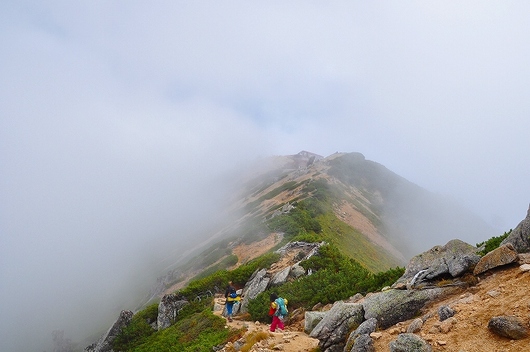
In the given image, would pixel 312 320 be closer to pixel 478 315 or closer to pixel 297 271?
pixel 478 315

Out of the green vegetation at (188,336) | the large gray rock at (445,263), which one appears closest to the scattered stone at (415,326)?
the large gray rock at (445,263)

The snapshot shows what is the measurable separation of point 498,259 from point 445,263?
1910 millimetres

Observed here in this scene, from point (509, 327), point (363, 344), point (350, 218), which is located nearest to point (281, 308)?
point (363, 344)

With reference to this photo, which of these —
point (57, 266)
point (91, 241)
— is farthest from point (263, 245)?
point (91, 241)

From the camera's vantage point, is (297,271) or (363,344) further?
(297,271)

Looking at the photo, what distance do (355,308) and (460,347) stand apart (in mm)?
3987

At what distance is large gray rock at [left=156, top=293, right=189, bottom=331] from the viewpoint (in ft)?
88.1

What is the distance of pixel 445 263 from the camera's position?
38.2ft

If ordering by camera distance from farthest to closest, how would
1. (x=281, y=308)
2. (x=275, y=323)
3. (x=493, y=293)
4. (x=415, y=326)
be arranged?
1. (x=281, y=308)
2. (x=275, y=323)
3. (x=415, y=326)
4. (x=493, y=293)

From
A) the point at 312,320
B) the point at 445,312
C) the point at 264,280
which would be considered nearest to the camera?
the point at 445,312

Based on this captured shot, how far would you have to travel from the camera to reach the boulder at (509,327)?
713 centimetres

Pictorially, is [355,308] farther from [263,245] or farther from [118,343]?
[263,245]

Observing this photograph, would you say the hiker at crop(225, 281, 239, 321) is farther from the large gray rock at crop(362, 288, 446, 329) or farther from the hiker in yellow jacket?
the large gray rock at crop(362, 288, 446, 329)

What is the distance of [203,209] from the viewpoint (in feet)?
501
